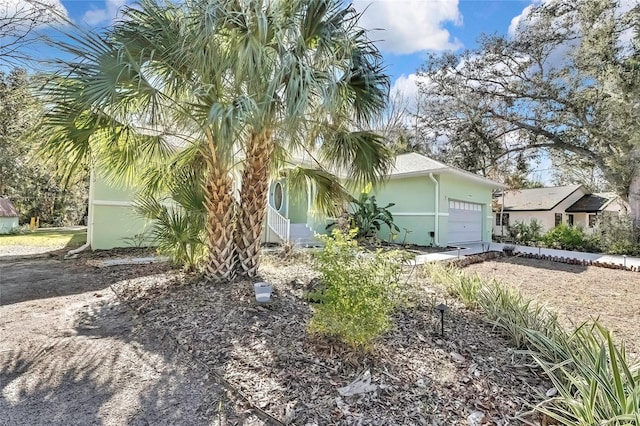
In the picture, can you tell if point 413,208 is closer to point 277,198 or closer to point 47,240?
point 277,198

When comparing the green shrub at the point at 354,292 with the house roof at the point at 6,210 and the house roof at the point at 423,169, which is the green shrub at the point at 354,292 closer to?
the house roof at the point at 423,169

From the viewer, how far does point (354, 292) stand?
131 inches

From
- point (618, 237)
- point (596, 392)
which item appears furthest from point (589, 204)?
point (596, 392)

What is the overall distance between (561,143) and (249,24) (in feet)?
59.4

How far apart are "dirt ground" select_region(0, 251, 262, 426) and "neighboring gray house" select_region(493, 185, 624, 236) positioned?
26.6m

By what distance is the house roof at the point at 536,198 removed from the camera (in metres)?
26.7

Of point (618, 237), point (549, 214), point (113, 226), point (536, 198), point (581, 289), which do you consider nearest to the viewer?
point (581, 289)

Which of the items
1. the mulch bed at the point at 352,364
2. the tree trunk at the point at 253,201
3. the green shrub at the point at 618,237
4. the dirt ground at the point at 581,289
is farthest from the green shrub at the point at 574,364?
the green shrub at the point at 618,237

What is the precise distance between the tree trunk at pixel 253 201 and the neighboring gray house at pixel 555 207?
960 inches

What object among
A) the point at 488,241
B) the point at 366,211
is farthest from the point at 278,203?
the point at 488,241

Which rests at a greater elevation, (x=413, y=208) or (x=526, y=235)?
(x=413, y=208)

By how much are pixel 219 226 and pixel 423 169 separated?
34.4ft

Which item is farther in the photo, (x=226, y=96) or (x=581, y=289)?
(x=581, y=289)

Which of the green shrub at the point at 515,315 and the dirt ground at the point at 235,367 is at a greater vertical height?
the green shrub at the point at 515,315
